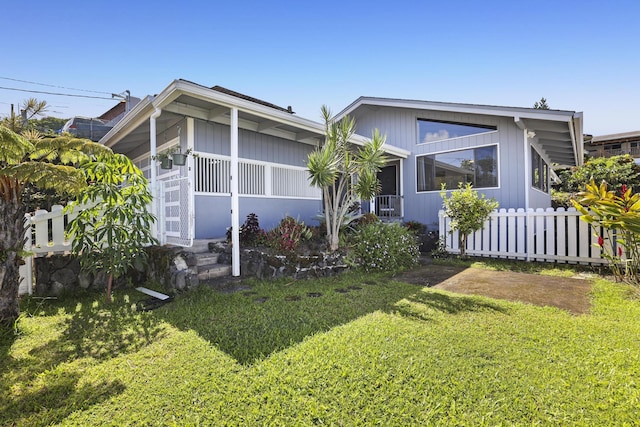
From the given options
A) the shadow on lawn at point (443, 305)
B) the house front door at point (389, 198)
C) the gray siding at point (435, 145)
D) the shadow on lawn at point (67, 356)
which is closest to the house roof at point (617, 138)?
the gray siding at point (435, 145)

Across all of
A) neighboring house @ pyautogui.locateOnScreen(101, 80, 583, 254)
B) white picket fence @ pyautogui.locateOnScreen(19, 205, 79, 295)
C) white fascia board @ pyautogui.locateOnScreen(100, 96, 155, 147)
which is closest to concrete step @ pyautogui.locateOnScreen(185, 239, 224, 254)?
neighboring house @ pyautogui.locateOnScreen(101, 80, 583, 254)

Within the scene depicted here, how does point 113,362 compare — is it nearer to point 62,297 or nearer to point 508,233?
point 62,297

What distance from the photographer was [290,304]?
4.23 m

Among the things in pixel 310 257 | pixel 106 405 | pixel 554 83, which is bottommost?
pixel 106 405

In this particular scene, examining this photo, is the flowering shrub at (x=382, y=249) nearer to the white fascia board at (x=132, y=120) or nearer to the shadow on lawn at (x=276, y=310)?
the shadow on lawn at (x=276, y=310)

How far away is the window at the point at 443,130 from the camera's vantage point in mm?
9555

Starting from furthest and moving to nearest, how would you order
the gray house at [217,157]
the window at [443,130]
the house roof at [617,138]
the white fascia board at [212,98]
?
1. the house roof at [617,138]
2. the window at [443,130]
3. the gray house at [217,157]
4. the white fascia board at [212,98]

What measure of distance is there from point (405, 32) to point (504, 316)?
6.99 metres

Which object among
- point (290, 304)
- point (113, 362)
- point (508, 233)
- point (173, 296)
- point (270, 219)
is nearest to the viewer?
point (113, 362)

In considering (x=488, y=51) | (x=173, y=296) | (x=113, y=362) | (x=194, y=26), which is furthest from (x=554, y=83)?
(x=113, y=362)

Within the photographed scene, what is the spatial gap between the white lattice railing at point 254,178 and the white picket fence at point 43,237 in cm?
242

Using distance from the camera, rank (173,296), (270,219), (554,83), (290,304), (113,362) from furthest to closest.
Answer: (554,83) < (270,219) < (173,296) < (290,304) < (113,362)

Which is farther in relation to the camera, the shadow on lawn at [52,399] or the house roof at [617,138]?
the house roof at [617,138]

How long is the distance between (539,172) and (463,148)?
3.67 m
